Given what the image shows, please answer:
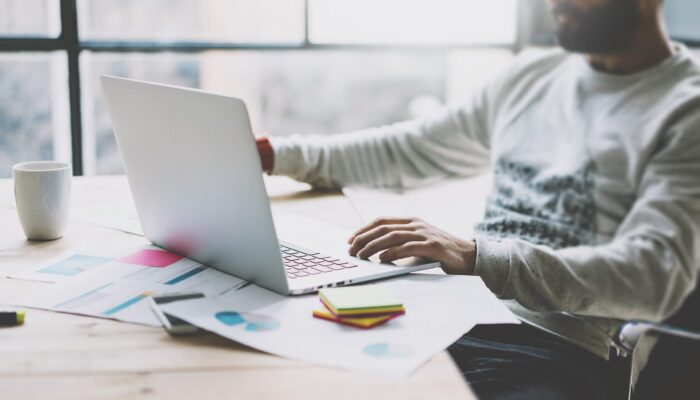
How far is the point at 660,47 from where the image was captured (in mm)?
1490

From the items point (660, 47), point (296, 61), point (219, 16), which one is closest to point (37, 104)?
point (219, 16)

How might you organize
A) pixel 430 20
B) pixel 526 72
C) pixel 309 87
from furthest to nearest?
pixel 309 87
pixel 430 20
pixel 526 72

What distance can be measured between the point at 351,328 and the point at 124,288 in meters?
0.30

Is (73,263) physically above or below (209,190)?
below

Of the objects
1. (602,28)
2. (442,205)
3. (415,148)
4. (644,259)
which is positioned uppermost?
(602,28)

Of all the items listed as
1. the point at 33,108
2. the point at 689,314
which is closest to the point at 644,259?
the point at 689,314

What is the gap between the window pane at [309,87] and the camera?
2.62 m

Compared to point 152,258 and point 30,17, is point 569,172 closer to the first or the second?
point 152,258

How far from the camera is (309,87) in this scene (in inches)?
128

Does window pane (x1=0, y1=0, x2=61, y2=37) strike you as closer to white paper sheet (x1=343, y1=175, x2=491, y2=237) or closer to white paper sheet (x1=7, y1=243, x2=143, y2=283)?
white paper sheet (x1=343, y1=175, x2=491, y2=237)

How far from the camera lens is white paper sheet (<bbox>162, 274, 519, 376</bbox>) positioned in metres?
0.71

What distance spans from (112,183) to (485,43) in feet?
4.85

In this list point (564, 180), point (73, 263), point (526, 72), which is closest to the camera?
point (73, 263)

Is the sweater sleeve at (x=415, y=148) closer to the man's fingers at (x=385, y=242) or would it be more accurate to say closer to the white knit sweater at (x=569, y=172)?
the white knit sweater at (x=569, y=172)
